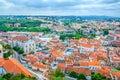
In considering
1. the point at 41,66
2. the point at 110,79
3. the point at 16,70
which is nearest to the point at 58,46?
the point at 41,66

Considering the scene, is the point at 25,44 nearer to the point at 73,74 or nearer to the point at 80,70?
the point at 80,70

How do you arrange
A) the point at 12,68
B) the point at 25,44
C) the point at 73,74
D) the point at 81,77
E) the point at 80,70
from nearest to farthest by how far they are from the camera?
the point at 12,68
the point at 81,77
the point at 73,74
the point at 80,70
the point at 25,44

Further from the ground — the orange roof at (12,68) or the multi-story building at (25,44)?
the orange roof at (12,68)

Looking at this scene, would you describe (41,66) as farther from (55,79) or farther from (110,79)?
(55,79)

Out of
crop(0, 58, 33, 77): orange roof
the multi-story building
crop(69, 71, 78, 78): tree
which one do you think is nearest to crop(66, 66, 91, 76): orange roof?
crop(69, 71, 78, 78): tree

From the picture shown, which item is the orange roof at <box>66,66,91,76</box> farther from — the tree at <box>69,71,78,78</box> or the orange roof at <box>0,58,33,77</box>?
the orange roof at <box>0,58,33,77</box>

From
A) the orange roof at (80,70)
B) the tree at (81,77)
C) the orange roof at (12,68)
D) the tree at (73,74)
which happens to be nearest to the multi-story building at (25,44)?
the orange roof at (80,70)

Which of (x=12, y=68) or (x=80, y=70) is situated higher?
(x=12, y=68)

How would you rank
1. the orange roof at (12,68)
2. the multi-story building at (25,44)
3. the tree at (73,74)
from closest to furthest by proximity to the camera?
the orange roof at (12,68)
the tree at (73,74)
the multi-story building at (25,44)

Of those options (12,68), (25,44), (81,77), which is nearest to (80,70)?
(81,77)

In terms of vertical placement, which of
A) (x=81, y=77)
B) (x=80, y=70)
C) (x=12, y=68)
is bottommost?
(x=81, y=77)

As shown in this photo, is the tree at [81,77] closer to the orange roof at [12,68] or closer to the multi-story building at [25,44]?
the orange roof at [12,68]
